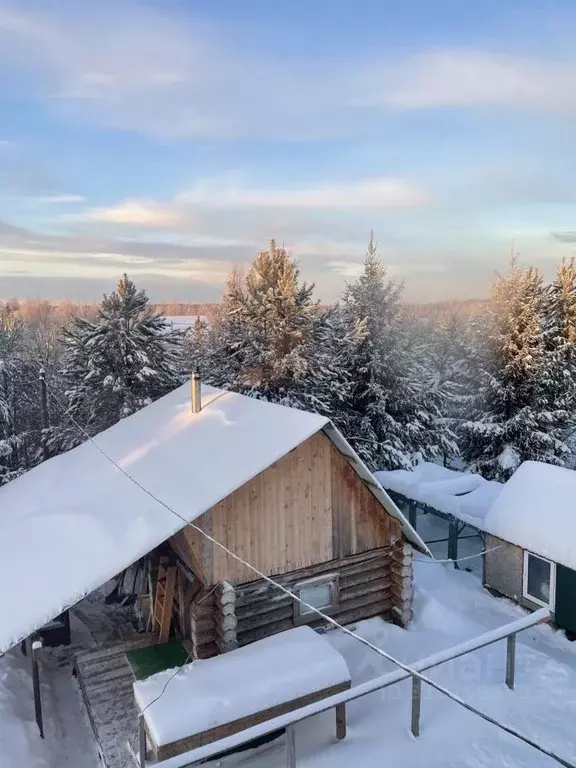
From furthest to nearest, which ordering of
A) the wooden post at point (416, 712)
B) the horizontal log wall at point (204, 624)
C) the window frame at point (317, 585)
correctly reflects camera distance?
the window frame at point (317, 585) → the horizontal log wall at point (204, 624) → the wooden post at point (416, 712)

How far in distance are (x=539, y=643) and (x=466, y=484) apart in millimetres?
6551

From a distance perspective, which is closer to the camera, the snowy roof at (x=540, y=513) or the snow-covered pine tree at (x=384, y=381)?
the snowy roof at (x=540, y=513)

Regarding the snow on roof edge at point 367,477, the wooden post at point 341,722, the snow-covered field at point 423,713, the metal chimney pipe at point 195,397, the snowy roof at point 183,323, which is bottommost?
the snow-covered field at point 423,713

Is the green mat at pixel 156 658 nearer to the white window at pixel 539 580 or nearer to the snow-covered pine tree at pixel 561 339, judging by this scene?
the white window at pixel 539 580

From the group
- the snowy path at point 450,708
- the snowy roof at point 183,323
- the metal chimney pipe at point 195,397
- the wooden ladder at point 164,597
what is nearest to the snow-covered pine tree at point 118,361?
the snowy roof at point 183,323

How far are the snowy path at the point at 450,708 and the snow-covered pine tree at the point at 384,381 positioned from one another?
10.6 metres

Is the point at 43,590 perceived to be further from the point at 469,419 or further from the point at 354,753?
the point at 469,419

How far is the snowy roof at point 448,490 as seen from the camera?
15516 mm

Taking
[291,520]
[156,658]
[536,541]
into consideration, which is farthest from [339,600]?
[536,541]

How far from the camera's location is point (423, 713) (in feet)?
29.0

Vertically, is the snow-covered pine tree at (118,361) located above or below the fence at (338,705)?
above

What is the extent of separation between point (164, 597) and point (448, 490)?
366 inches

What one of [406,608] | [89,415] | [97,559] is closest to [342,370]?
[89,415]

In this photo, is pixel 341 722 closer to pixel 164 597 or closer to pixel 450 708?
pixel 450 708
